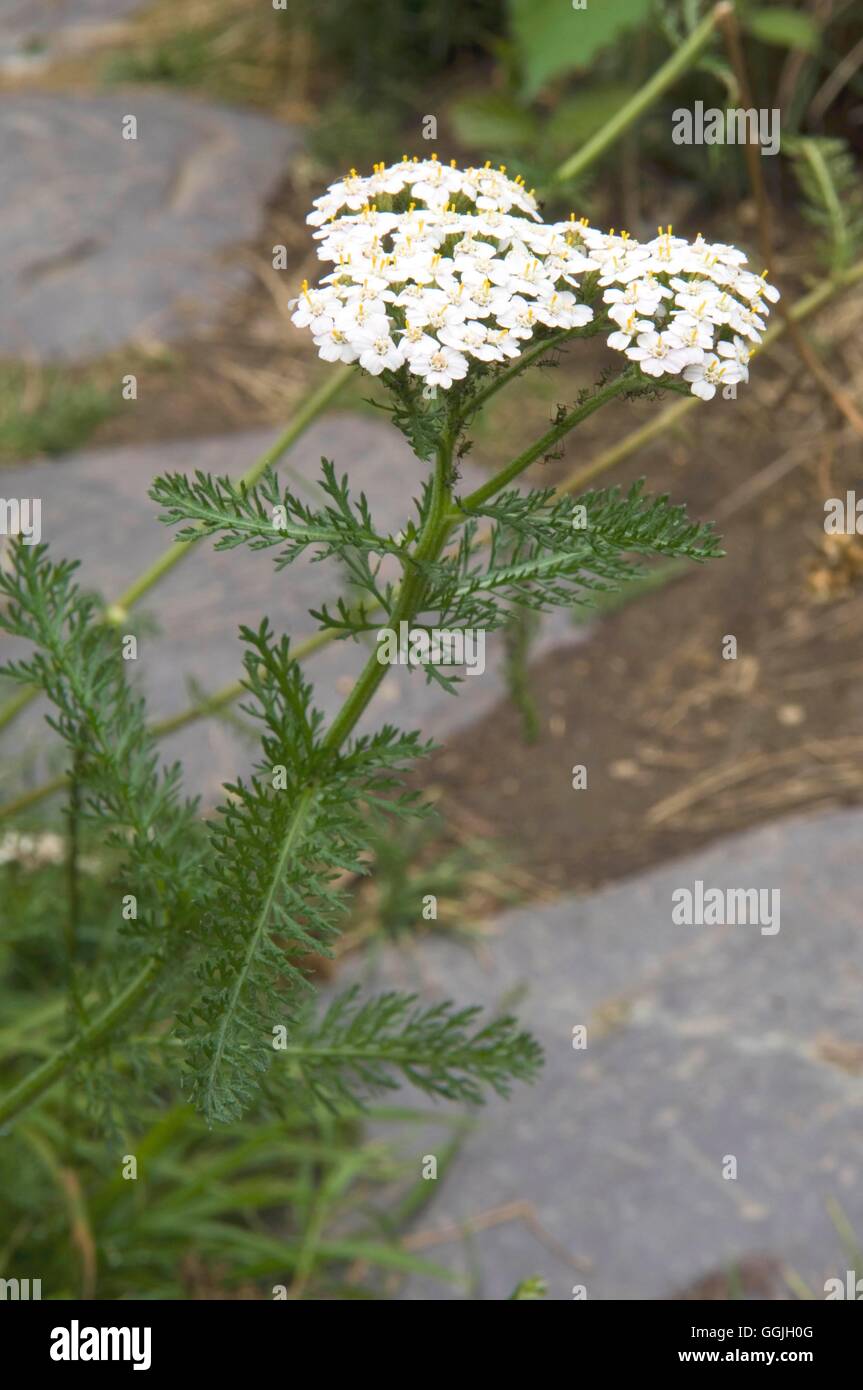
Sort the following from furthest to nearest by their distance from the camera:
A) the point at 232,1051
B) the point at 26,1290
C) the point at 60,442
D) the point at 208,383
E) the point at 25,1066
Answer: the point at 208,383 → the point at 60,442 → the point at 25,1066 → the point at 26,1290 → the point at 232,1051

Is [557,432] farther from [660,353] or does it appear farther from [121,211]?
[121,211]

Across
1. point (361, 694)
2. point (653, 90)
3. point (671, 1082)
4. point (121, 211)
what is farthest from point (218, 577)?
A: point (361, 694)

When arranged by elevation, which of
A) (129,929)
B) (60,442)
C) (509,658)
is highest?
(60,442)

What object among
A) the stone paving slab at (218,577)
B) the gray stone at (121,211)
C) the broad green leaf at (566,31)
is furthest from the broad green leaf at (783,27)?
the gray stone at (121,211)

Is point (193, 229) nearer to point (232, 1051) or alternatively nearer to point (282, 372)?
point (282, 372)

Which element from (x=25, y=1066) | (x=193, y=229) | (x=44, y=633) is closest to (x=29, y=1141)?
(x=25, y=1066)

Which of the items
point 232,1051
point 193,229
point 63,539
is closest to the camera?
point 232,1051
